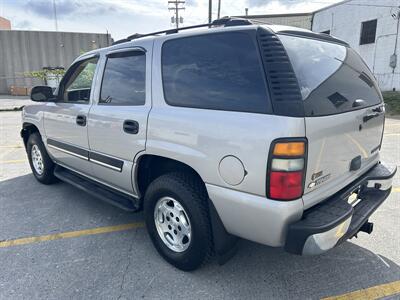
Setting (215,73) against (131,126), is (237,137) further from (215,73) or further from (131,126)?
(131,126)

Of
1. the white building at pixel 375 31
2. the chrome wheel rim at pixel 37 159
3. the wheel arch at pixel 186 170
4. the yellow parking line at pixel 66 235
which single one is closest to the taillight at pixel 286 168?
the wheel arch at pixel 186 170

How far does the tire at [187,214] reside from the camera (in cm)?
242

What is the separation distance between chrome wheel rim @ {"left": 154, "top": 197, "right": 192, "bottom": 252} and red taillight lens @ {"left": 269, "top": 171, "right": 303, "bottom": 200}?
0.83m

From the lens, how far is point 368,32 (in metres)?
20.9

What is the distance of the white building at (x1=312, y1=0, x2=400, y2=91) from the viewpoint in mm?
18703

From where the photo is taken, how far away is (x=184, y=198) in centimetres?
246

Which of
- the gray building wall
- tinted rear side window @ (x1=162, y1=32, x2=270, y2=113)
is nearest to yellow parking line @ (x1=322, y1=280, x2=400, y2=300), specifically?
tinted rear side window @ (x1=162, y1=32, x2=270, y2=113)

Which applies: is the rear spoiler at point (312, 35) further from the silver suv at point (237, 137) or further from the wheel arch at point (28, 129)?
the wheel arch at point (28, 129)

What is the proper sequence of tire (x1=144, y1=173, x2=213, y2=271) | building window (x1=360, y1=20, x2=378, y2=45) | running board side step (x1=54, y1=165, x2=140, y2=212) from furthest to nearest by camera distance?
→ building window (x1=360, y1=20, x2=378, y2=45) → running board side step (x1=54, y1=165, x2=140, y2=212) → tire (x1=144, y1=173, x2=213, y2=271)

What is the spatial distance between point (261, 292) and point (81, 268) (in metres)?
1.53

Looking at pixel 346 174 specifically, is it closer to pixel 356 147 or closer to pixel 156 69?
pixel 356 147

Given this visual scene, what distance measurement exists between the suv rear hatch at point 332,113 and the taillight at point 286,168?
8 centimetres

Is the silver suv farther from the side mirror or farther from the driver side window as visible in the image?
the side mirror

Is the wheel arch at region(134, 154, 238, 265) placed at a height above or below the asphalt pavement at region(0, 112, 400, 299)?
above
